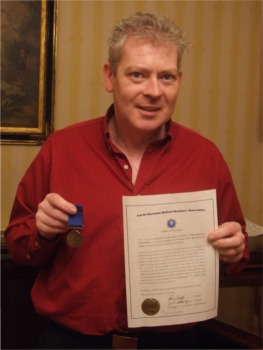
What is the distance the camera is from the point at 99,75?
89.2 inches

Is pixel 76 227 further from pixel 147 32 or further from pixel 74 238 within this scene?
pixel 147 32

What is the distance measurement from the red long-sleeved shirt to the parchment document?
0.36 feet

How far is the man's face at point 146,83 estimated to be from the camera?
1195 mm

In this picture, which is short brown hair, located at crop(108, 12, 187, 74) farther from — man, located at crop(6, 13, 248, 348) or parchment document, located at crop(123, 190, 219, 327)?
parchment document, located at crop(123, 190, 219, 327)

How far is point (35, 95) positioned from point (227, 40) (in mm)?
1187

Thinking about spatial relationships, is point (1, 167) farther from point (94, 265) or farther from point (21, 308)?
point (94, 265)

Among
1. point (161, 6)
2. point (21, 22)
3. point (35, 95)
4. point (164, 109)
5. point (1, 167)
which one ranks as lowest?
point (1, 167)

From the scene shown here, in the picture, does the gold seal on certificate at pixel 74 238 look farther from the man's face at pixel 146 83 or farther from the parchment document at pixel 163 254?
the man's face at pixel 146 83

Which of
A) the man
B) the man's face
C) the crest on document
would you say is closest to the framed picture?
the man

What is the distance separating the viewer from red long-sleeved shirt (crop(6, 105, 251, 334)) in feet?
3.78

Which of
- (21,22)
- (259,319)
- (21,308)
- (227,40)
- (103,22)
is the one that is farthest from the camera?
(227,40)

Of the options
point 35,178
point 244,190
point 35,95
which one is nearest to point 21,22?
point 35,95

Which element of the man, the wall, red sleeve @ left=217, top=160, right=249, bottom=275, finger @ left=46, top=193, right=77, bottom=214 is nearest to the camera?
finger @ left=46, top=193, right=77, bottom=214

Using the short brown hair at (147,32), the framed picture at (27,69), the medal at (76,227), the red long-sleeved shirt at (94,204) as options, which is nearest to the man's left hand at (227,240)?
the red long-sleeved shirt at (94,204)
